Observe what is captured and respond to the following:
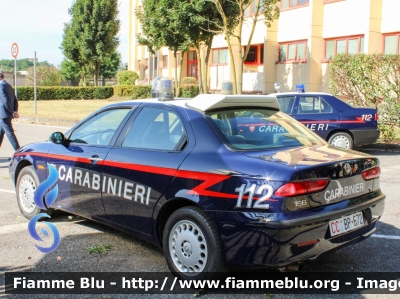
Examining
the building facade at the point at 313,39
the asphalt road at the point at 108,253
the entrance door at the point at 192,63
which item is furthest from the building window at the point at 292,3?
the asphalt road at the point at 108,253

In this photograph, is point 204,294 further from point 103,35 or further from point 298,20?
point 103,35

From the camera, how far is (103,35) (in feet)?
144

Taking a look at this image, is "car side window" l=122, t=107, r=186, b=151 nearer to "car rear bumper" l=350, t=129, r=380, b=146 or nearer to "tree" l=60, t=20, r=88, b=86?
"car rear bumper" l=350, t=129, r=380, b=146

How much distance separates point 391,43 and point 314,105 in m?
12.4

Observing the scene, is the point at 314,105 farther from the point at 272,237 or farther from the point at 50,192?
the point at 272,237

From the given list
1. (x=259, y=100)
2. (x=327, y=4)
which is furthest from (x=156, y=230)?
(x=327, y=4)

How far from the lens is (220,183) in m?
3.93

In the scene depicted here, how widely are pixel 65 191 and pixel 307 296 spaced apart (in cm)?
290

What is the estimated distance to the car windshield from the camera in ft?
14.3

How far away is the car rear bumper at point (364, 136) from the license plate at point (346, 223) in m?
8.35

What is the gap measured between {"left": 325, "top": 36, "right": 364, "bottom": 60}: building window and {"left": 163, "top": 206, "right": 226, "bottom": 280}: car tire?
2042cm

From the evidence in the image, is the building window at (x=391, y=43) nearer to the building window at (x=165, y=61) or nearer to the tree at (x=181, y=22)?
the tree at (x=181, y=22)

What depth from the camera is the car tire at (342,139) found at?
12203 mm

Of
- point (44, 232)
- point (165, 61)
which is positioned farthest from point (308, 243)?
point (165, 61)
